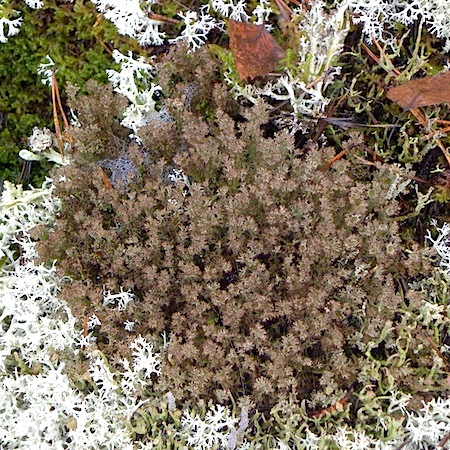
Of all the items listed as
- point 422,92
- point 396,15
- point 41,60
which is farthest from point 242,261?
point 41,60

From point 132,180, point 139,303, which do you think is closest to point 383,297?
point 139,303

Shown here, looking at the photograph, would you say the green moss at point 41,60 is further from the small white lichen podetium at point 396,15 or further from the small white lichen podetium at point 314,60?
the small white lichen podetium at point 396,15

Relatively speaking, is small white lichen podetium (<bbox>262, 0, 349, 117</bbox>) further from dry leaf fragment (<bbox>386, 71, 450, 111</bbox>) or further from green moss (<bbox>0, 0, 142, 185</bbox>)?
green moss (<bbox>0, 0, 142, 185</bbox>)

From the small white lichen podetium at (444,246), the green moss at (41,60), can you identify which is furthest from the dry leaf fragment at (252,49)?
the small white lichen podetium at (444,246)

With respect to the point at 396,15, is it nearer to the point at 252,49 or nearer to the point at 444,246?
the point at 252,49

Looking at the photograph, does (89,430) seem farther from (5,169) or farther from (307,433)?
(5,169)

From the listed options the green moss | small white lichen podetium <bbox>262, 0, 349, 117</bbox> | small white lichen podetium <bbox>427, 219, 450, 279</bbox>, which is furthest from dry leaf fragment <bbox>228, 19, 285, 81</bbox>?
small white lichen podetium <bbox>427, 219, 450, 279</bbox>

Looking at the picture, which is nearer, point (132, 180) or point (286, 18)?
point (132, 180)
